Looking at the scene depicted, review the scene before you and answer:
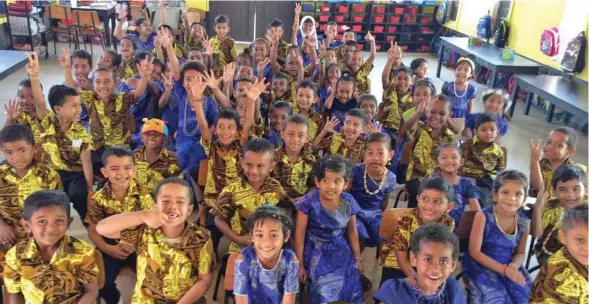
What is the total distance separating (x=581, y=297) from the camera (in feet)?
5.66

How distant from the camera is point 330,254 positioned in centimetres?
216

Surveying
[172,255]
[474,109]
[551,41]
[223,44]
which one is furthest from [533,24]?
[172,255]

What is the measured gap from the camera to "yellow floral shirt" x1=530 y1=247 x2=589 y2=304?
1.73 m

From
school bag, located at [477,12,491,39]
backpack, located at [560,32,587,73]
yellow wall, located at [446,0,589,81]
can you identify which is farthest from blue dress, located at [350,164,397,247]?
school bag, located at [477,12,491,39]

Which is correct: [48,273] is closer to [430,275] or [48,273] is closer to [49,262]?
[49,262]

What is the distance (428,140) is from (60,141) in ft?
7.61

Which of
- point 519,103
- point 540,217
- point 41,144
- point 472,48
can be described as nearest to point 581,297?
point 540,217

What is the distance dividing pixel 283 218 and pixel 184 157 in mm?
1486

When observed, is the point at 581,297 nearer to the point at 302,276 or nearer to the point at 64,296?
the point at 302,276

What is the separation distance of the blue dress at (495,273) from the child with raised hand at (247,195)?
0.99 m

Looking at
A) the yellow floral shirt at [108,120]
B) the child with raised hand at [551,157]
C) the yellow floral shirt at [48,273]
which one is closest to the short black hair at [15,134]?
the yellow floral shirt at [48,273]

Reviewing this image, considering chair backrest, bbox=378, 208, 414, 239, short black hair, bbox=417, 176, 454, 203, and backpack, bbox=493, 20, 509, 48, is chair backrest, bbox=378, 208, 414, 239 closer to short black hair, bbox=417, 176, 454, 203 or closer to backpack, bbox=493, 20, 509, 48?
short black hair, bbox=417, 176, 454, 203

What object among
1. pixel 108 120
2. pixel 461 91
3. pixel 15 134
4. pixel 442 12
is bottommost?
pixel 108 120

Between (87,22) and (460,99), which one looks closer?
(460,99)
